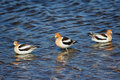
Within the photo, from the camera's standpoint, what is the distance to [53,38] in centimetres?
1631

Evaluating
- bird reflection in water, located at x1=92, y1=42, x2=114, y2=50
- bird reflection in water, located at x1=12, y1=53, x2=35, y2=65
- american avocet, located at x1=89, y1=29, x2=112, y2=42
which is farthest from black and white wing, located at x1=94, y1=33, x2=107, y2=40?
bird reflection in water, located at x1=12, y1=53, x2=35, y2=65

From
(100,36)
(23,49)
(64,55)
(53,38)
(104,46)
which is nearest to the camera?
(64,55)

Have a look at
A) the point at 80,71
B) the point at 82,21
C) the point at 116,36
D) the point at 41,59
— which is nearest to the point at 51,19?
the point at 82,21

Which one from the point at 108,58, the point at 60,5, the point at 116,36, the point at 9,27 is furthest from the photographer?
the point at 60,5

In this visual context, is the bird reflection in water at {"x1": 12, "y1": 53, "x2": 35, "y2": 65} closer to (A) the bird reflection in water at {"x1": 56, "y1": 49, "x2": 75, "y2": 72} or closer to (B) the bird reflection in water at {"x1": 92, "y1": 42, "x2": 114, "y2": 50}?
(A) the bird reflection in water at {"x1": 56, "y1": 49, "x2": 75, "y2": 72}

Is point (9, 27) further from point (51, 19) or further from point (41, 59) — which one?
point (41, 59)

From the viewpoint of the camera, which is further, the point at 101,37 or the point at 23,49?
the point at 101,37

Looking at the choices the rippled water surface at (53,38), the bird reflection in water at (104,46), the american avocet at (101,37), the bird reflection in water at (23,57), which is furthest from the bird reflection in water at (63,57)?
the american avocet at (101,37)

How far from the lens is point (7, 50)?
14398 mm

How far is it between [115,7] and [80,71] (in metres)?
10.8

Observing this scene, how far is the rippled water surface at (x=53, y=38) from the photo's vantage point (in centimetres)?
1118

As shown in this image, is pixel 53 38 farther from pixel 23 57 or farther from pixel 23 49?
pixel 23 57

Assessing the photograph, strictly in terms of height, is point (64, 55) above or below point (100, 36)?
below

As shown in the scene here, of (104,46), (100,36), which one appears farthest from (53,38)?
(104,46)
